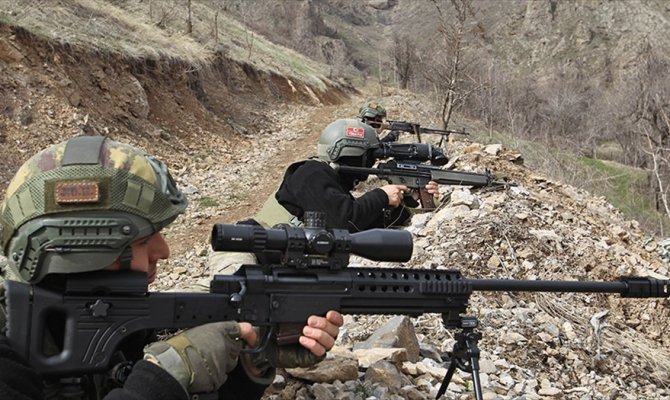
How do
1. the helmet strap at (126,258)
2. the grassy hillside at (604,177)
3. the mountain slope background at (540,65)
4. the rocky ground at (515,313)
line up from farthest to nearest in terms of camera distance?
the mountain slope background at (540,65)
the grassy hillside at (604,177)
the rocky ground at (515,313)
the helmet strap at (126,258)

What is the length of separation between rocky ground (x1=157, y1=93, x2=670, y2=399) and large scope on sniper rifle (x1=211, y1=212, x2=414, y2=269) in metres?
1.10

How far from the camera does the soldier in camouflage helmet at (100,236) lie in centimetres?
199

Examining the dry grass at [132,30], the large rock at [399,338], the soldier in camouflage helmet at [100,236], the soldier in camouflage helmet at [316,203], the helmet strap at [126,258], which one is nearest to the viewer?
the soldier in camouflage helmet at [100,236]

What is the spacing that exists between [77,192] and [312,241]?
0.92 m

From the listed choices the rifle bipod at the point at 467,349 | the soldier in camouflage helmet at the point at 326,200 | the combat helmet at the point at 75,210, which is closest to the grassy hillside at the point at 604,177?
the soldier in camouflage helmet at the point at 326,200

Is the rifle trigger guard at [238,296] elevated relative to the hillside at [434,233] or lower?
elevated

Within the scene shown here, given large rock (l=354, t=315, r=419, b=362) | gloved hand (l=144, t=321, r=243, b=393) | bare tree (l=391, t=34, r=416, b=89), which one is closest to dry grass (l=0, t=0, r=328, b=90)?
large rock (l=354, t=315, r=419, b=362)

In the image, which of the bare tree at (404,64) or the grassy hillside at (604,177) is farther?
the bare tree at (404,64)

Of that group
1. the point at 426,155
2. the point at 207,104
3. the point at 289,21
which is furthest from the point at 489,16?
the point at 426,155

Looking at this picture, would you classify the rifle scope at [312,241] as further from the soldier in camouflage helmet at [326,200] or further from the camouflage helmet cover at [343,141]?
the camouflage helmet cover at [343,141]

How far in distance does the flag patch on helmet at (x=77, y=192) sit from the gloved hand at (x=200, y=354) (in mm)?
562

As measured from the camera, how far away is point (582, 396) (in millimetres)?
3971

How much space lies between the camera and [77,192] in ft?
6.57

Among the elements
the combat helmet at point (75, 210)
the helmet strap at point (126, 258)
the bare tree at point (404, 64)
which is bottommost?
the helmet strap at point (126, 258)
